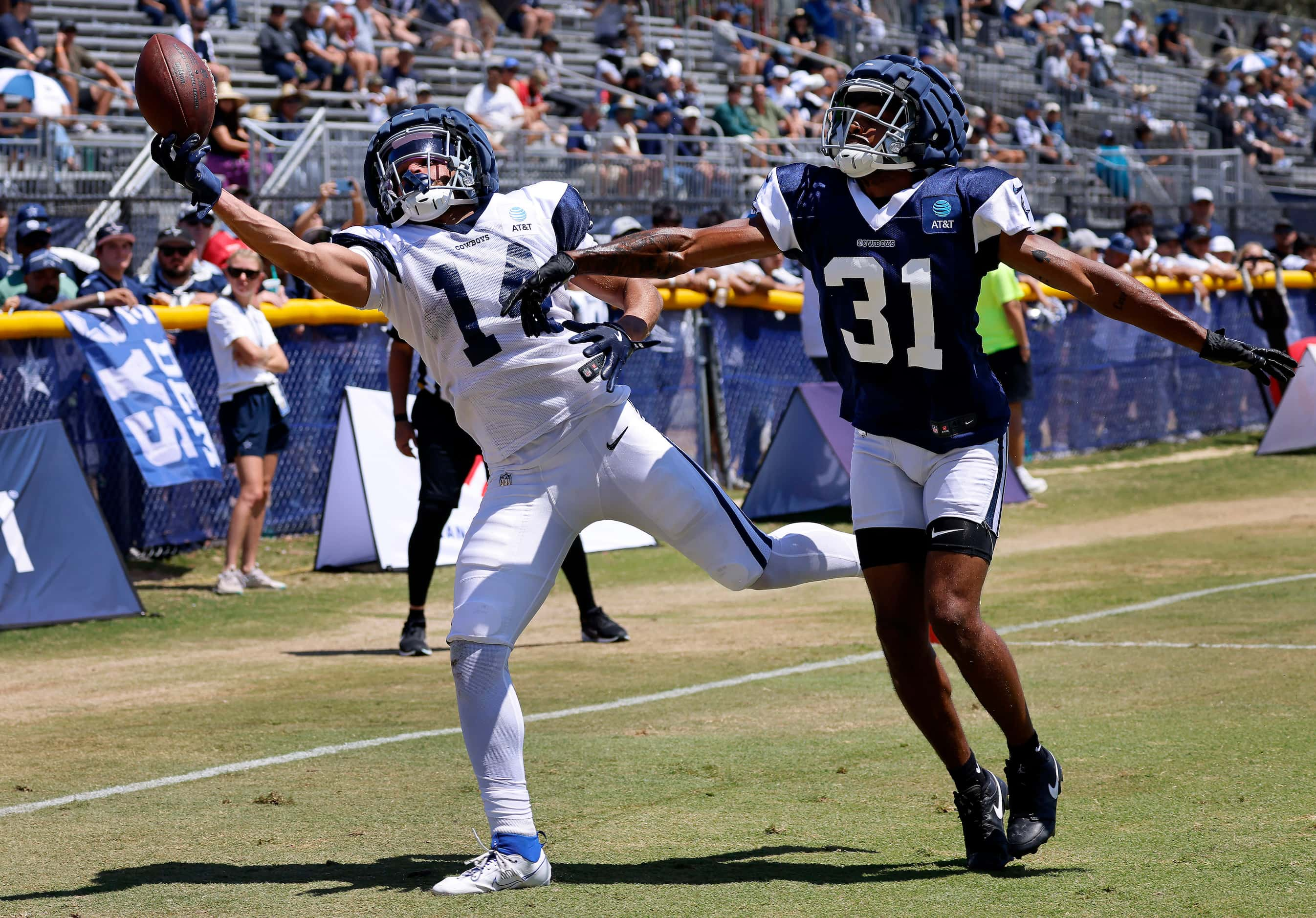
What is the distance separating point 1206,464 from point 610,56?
34.1 feet

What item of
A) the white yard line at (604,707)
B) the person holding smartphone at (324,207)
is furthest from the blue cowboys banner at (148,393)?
the white yard line at (604,707)

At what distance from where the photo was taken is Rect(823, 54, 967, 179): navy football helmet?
A: 15.5 feet

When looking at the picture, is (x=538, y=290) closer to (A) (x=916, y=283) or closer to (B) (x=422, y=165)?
(B) (x=422, y=165)

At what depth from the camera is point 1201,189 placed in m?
21.5

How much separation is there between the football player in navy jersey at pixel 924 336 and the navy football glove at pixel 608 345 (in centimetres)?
16

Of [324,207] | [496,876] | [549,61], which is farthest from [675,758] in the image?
[549,61]

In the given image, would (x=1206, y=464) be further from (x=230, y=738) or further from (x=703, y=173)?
(x=230, y=738)

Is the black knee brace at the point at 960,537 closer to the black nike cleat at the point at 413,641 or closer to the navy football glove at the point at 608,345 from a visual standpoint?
the navy football glove at the point at 608,345

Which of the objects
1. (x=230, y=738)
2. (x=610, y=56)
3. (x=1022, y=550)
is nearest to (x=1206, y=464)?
(x=1022, y=550)

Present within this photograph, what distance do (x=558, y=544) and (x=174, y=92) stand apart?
5.49ft

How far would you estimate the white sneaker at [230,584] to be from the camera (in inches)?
419

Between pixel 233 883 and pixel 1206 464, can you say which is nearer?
pixel 233 883

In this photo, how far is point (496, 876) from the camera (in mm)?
4508

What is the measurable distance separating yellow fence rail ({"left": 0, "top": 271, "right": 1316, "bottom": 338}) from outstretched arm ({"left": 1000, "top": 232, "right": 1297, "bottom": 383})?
14.2ft
